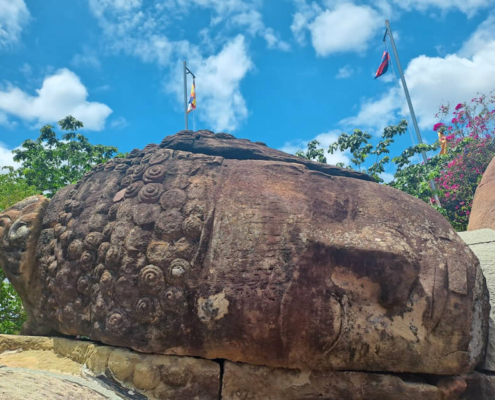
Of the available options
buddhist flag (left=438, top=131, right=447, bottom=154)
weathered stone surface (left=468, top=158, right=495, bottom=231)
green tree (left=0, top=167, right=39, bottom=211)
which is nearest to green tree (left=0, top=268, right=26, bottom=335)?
green tree (left=0, top=167, right=39, bottom=211)

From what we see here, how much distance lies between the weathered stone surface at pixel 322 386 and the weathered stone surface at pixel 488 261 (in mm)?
484

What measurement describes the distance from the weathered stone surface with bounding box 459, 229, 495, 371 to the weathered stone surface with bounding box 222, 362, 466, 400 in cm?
48

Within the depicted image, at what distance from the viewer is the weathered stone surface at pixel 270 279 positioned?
2768 mm

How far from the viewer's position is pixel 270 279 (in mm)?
2793

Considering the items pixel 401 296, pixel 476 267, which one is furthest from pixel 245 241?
pixel 476 267

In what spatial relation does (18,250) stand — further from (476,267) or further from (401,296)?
(476,267)

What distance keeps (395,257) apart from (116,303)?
6.94 feet

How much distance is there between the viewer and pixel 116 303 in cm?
299

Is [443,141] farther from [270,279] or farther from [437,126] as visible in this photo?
[270,279]

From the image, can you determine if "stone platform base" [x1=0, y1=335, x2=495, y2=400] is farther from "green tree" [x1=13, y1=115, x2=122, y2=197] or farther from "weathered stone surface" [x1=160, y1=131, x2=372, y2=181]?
"green tree" [x1=13, y1=115, x2=122, y2=197]

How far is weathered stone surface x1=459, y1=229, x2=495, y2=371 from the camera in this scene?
3.09m

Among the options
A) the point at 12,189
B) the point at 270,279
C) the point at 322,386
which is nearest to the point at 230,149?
the point at 270,279

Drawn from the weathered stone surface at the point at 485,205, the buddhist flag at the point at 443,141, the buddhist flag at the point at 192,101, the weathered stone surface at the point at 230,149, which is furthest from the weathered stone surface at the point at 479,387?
the buddhist flag at the point at 192,101

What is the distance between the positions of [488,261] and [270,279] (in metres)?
2.47
